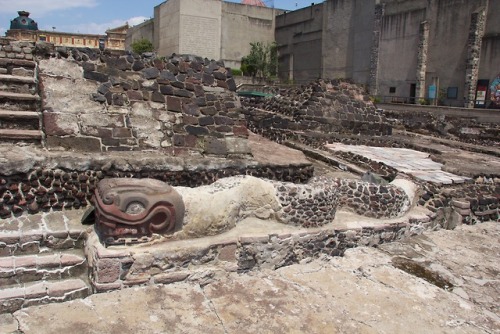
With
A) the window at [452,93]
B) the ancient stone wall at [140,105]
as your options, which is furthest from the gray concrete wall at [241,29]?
the ancient stone wall at [140,105]

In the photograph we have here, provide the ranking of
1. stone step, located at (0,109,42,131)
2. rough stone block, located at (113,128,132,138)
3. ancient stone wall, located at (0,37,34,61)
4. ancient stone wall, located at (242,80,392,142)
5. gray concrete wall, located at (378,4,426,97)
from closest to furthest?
stone step, located at (0,109,42,131)
rough stone block, located at (113,128,132,138)
ancient stone wall, located at (0,37,34,61)
ancient stone wall, located at (242,80,392,142)
gray concrete wall, located at (378,4,426,97)

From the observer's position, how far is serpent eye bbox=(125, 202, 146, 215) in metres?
3.29

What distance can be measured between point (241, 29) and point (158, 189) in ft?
113

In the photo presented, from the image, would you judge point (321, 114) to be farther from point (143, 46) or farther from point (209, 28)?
point (143, 46)

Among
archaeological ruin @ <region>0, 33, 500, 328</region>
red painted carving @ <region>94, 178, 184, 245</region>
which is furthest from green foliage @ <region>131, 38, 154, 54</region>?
red painted carving @ <region>94, 178, 184, 245</region>

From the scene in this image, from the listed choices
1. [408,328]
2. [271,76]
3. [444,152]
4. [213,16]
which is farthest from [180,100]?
[271,76]

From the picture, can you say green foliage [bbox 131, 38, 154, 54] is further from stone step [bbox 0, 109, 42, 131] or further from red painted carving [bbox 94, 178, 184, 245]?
red painted carving [bbox 94, 178, 184, 245]

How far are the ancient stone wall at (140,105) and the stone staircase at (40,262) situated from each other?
128cm

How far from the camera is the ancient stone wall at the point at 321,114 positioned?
34.0 feet

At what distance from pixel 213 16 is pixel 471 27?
18.6 meters

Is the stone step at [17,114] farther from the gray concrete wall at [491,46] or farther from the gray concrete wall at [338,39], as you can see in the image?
the gray concrete wall at [338,39]

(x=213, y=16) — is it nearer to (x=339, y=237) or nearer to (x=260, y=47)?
(x=260, y=47)

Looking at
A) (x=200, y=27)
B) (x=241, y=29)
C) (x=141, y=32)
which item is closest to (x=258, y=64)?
(x=241, y=29)

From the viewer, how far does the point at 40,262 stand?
3240 mm
